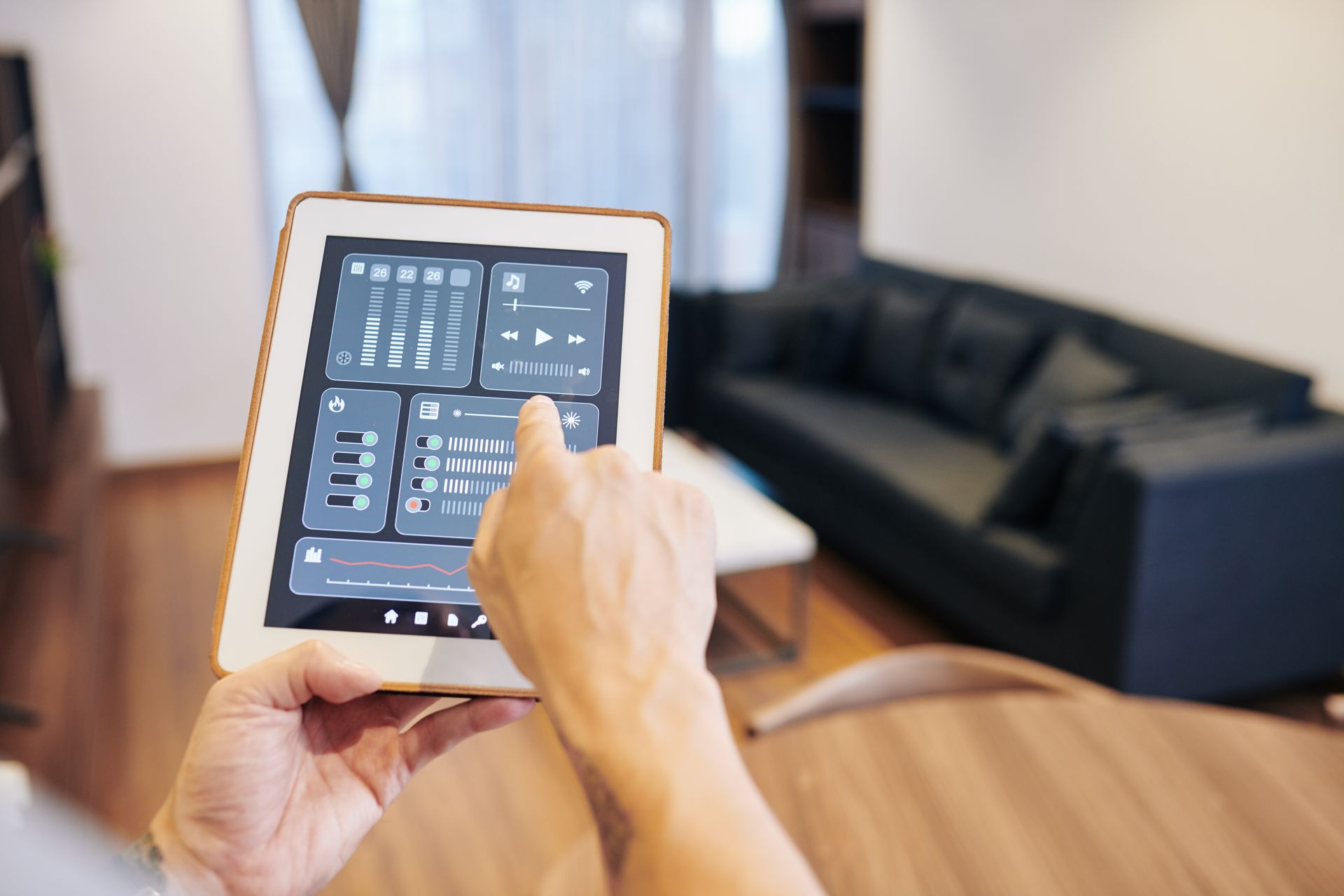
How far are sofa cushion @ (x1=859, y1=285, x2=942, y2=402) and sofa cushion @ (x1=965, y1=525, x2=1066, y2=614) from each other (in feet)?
2.78

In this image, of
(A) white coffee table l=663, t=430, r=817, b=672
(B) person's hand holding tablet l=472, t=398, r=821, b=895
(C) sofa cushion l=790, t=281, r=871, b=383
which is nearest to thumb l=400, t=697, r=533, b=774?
(B) person's hand holding tablet l=472, t=398, r=821, b=895

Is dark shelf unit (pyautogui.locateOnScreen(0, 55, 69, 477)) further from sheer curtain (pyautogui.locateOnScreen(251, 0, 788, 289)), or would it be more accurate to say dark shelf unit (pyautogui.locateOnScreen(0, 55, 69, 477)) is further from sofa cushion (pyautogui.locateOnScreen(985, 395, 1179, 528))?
sofa cushion (pyautogui.locateOnScreen(985, 395, 1179, 528))

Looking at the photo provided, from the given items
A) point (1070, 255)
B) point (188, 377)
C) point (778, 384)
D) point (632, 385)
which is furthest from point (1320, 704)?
point (188, 377)

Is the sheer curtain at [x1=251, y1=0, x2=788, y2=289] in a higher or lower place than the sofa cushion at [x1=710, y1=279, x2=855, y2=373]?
higher

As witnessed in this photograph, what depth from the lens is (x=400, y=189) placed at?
322cm

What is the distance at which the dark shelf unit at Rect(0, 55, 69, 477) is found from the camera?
7.14 feet

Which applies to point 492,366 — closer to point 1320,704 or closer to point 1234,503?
point 1234,503

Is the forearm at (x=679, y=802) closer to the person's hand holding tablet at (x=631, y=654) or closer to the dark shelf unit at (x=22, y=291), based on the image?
the person's hand holding tablet at (x=631, y=654)

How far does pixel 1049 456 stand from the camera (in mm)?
1973

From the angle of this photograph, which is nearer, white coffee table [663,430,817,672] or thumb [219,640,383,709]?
thumb [219,640,383,709]

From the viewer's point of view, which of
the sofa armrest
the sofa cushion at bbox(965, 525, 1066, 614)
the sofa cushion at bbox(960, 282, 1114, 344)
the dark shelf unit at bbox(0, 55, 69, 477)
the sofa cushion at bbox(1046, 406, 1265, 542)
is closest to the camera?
the sofa armrest

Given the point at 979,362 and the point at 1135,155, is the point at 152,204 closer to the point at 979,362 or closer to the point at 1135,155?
the point at 979,362

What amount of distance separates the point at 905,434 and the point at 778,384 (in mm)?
569

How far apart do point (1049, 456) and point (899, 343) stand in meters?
0.98
